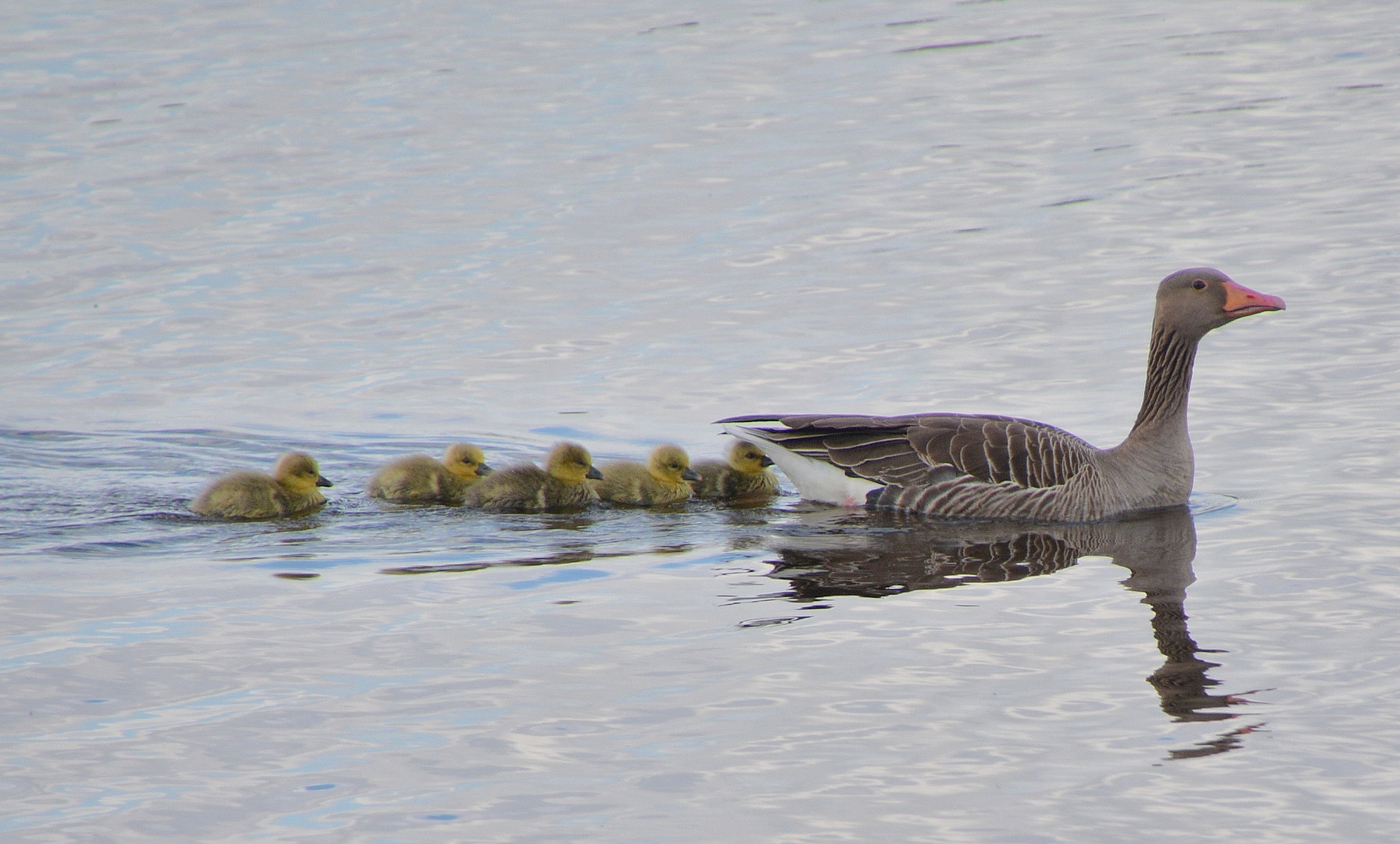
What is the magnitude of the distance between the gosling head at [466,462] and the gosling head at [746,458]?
1.67m

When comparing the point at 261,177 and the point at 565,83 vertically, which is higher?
the point at 565,83

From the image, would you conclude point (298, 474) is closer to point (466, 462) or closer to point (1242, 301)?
point (466, 462)

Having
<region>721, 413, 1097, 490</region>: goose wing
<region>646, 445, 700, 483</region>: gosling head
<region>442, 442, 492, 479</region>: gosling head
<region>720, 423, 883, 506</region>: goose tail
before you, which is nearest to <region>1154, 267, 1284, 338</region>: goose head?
<region>721, 413, 1097, 490</region>: goose wing

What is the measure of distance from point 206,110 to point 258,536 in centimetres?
1480

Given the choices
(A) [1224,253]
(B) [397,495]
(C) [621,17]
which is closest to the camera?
(B) [397,495]

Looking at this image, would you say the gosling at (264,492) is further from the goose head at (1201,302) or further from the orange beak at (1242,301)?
the orange beak at (1242,301)

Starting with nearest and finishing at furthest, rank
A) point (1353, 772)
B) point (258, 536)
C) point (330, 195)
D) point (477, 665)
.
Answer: point (1353, 772), point (477, 665), point (258, 536), point (330, 195)

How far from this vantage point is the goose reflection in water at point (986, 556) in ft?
28.9

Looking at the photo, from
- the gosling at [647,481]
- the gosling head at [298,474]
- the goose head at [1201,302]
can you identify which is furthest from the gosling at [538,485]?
the goose head at [1201,302]

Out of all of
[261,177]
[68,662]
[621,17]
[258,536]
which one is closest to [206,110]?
[261,177]

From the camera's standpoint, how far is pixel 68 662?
791 centimetres

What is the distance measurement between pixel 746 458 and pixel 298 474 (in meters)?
2.97

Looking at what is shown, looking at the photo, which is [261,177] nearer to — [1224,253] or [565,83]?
[565,83]

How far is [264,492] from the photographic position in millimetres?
10672
